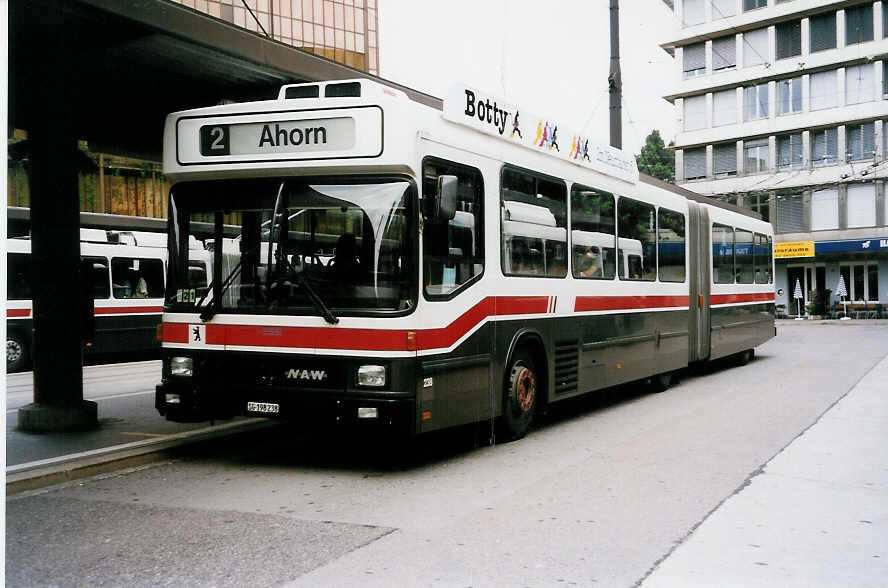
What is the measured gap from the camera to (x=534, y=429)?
10.1m

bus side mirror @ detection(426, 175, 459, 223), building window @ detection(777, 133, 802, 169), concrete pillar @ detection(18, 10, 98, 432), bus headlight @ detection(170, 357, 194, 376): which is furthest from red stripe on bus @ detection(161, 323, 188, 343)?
building window @ detection(777, 133, 802, 169)

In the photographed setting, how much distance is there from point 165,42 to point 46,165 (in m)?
2.09

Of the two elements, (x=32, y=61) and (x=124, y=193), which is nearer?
(x=32, y=61)

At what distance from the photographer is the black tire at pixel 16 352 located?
18.0 meters

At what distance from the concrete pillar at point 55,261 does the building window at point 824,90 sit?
1864 inches

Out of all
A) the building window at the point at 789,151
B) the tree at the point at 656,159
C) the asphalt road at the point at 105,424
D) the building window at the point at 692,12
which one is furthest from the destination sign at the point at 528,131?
the tree at the point at 656,159

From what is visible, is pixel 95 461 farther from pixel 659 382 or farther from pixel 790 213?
pixel 790 213

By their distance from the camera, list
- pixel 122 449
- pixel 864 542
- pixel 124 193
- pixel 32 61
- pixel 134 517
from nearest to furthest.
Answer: pixel 864 542
pixel 134 517
pixel 122 449
pixel 32 61
pixel 124 193

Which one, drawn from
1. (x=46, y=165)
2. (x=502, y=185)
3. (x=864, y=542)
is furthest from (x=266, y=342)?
(x=864, y=542)

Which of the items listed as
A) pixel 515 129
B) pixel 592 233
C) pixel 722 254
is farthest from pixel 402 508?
pixel 722 254

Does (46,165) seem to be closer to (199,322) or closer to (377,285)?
(199,322)

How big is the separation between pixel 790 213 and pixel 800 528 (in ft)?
159

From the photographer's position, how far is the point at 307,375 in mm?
7352

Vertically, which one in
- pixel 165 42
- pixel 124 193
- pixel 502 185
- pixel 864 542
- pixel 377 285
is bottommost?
pixel 864 542
